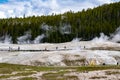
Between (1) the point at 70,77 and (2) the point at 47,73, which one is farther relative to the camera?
(2) the point at 47,73

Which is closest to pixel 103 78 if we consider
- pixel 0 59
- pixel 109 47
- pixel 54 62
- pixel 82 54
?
pixel 54 62

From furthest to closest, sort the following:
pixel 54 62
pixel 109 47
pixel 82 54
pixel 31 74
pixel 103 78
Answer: pixel 109 47, pixel 82 54, pixel 54 62, pixel 31 74, pixel 103 78

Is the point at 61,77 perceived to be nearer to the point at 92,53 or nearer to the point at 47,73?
the point at 47,73

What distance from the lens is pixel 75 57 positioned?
11519 centimetres

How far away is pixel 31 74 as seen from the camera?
64625 millimetres

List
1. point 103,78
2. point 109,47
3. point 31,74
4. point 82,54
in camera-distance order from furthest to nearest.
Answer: point 109,47 → point 82,54 → point 31,74 → point 103,78

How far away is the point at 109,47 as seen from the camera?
161000mm

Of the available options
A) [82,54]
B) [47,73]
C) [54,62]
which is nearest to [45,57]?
[54,62]

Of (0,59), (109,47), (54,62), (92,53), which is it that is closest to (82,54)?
(92,53)

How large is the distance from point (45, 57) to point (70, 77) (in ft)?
177

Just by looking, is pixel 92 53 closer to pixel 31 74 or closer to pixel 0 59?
pixel 0 59

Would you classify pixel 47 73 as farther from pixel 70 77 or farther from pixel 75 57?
pixel 75 57

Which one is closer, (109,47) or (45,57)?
(45,57)

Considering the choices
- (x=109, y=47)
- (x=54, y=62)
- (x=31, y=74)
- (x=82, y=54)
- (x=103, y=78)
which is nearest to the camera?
(x=103, y=78)
